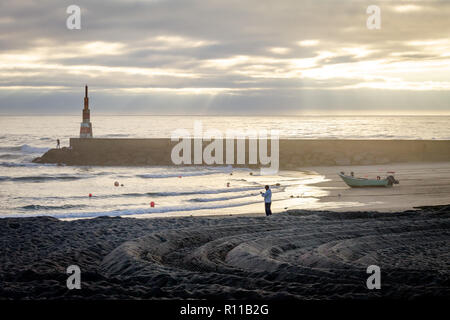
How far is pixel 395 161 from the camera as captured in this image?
45.0 meters

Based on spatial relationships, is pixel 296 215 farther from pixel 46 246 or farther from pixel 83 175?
pixel 83 175

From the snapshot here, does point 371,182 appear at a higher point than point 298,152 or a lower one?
lower

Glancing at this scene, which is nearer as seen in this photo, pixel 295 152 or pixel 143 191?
pixel 143 191

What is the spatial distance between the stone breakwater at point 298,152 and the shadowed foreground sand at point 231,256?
2713 cm

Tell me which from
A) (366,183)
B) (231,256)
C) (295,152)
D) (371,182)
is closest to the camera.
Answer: (231,256)

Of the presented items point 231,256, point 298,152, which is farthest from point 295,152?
point 231,256

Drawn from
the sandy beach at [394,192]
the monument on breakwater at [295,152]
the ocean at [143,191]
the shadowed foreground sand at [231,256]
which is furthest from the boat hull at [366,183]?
the monument on breakwater at [295,152]

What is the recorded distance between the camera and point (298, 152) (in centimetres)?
4619

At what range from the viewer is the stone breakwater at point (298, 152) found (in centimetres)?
4484

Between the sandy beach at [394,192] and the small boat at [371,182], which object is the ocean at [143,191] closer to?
the sandy beach at [394,192]

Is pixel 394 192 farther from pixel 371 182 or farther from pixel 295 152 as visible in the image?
pixel 295 152

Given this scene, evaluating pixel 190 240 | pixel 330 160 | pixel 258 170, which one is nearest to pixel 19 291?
pixel 190 240

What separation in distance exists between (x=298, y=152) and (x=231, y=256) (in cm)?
3564

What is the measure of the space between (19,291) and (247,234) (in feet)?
22.0
